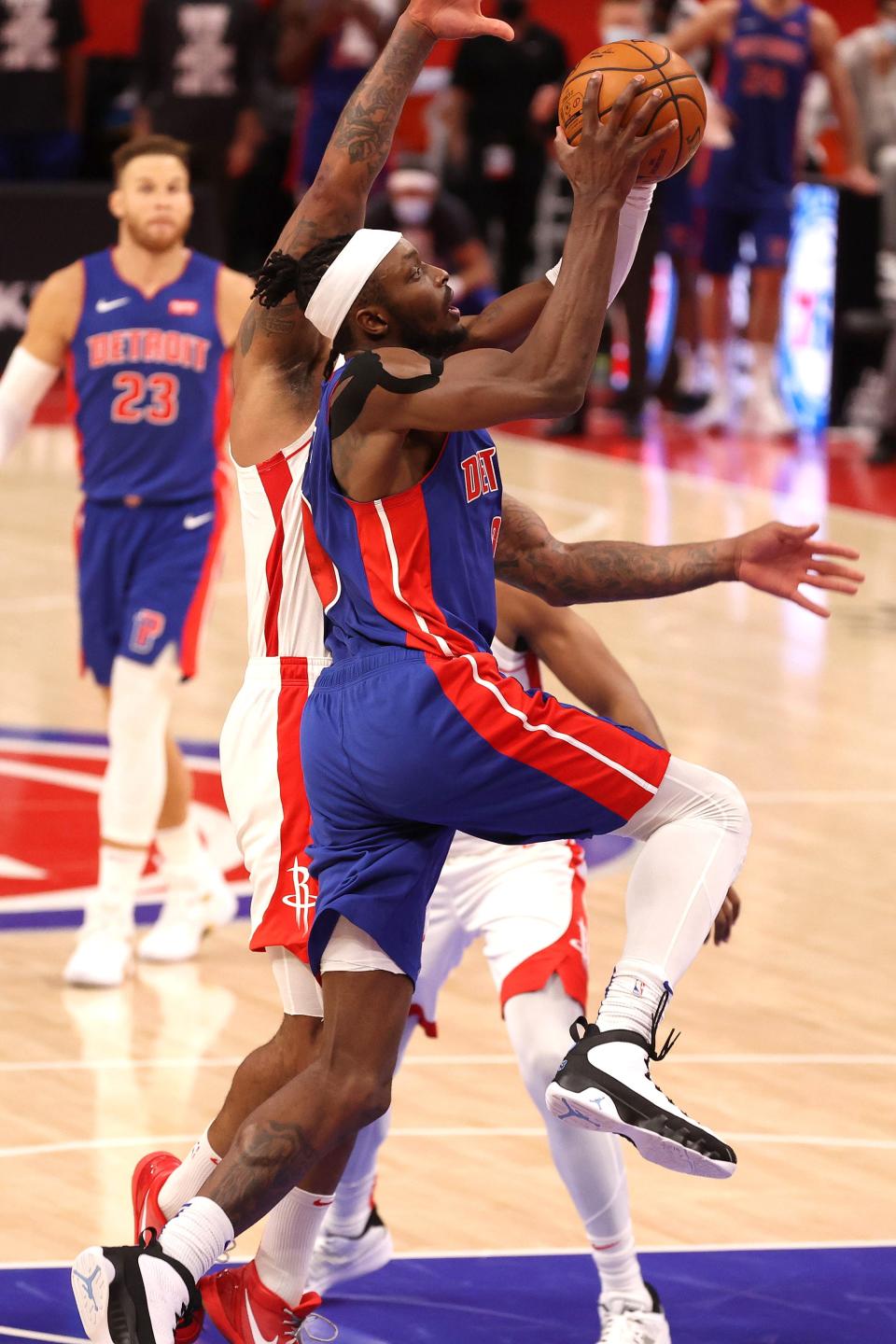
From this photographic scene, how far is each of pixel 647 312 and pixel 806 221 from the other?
161cm

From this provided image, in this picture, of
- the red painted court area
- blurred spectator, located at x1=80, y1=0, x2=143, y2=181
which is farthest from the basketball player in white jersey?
blurred spectator, located at x1=80, y1=0, x2=143, y2=181

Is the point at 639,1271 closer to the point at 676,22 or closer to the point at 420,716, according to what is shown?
the point at 420,716

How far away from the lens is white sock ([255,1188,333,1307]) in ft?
15.2

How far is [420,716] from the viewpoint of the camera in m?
4.32

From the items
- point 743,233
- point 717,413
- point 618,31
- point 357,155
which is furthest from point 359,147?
point 717,413

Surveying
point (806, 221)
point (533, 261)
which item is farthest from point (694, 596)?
point (533, 261)

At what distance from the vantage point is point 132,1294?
13.8 ft

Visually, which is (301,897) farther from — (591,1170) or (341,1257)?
(341,1257)

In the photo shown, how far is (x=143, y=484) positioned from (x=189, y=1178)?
3060 mm

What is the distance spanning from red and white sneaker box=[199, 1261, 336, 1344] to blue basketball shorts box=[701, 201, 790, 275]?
1249 centimetres

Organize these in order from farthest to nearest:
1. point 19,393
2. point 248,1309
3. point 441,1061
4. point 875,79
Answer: point 875,79 → point 19,393 → point 441,1061 → point 248,1309

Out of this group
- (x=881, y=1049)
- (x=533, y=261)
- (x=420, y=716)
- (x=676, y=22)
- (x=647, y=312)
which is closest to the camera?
(x=420, y=716)

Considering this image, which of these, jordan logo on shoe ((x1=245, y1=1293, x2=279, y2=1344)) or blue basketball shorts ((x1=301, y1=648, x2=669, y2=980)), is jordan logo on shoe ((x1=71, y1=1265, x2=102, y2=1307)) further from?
blue basketball shorts ((x1=301, y1=648, x2=669, y2=980))

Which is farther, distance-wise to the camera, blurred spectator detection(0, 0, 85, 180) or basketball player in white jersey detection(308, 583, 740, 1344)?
blurred spectator detection(0, 0, 85, 180)
